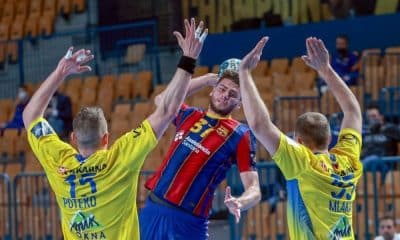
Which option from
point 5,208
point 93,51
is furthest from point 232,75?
point 93,51

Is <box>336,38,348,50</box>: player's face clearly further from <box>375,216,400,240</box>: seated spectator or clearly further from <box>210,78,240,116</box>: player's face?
<box>210,78,240,116</box>: player's face

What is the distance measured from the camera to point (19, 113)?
16547mm

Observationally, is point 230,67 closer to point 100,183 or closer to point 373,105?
point 100,183

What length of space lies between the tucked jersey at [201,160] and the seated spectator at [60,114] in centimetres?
938

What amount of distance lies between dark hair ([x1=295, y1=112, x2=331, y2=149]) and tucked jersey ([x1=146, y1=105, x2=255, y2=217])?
1269 millimetres

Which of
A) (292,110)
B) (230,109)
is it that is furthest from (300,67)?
(230,109)

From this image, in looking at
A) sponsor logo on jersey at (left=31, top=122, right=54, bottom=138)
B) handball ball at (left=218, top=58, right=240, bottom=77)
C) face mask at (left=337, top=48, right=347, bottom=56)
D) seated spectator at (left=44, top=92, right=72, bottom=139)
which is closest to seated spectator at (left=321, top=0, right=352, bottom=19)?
face mask at (left=337, top=48, right=347, bottom=56)

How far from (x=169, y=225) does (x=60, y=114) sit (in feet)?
32.8

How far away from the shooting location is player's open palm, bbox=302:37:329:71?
5.38 m

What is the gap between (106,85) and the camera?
1755 centimetres

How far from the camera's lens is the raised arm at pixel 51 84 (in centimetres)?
521

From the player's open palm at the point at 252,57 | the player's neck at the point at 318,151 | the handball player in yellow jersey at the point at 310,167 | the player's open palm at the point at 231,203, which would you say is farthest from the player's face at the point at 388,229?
the player's open palm at the point at 252,57

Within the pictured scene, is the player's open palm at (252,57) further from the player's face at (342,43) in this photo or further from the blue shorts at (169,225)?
the player's face at (342,43)

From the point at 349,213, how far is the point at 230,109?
1.59 m
